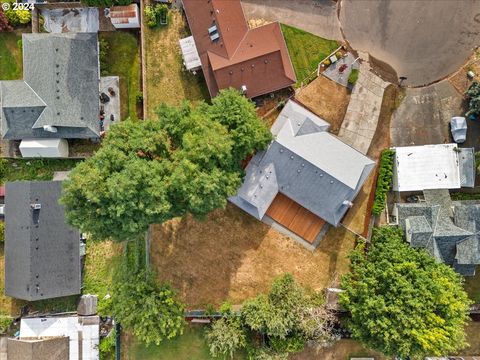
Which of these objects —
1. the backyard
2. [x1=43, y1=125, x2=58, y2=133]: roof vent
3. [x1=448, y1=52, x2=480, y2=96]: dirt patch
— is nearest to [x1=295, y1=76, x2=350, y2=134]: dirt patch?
the backyard

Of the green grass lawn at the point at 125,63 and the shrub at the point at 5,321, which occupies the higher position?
the green grass lawn at the point at 125,63

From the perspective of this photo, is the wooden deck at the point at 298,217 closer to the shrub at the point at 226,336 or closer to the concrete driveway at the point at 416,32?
the shrub at the point at 226,336

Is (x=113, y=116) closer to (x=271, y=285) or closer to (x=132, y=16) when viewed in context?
(x=132, y=16)

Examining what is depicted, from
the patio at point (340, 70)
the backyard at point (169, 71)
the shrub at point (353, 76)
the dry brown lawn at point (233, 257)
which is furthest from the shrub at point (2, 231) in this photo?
the shrub at point (353, 76)

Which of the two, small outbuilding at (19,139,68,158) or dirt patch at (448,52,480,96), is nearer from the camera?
small outbuilding at (19,139,68,158)

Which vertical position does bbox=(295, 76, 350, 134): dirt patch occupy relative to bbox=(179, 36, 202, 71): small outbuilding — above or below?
below

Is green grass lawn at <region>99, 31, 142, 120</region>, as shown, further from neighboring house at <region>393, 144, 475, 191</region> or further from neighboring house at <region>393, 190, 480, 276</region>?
neighboring house at <region>393, 190, 480, 276</region>

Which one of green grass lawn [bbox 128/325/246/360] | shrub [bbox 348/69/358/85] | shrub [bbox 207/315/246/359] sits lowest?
green grass lawn [bbox 128/325/246/360]
